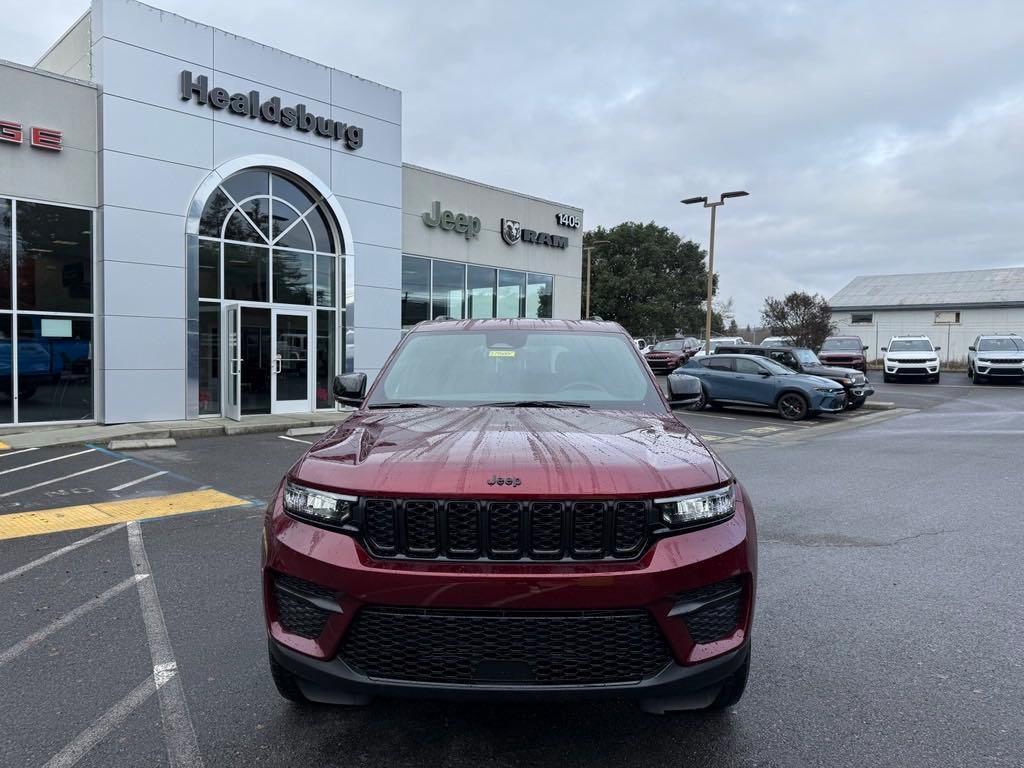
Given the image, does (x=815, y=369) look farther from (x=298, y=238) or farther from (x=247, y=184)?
(x=247, y=184)

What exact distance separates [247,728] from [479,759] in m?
0.98

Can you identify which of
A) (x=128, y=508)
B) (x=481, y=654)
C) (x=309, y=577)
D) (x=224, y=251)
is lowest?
(x=128, y=508)

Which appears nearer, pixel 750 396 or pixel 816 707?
pixel 816 707

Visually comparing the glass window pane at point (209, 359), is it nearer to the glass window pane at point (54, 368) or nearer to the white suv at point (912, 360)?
the glass window pane at point (54, 368)

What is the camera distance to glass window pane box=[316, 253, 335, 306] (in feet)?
53.1

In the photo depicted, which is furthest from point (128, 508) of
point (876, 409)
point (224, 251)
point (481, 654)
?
point (876, 409)

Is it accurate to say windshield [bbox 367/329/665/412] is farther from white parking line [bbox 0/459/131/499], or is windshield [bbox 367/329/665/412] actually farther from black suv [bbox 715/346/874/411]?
black suv [bbox 715/346/874/411]

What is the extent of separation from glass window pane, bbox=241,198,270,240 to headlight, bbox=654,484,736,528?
14.4 metres

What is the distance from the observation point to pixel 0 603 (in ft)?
13.9

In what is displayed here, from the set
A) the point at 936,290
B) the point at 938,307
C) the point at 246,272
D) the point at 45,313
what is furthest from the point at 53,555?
the point at 936,290

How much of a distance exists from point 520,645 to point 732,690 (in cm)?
99

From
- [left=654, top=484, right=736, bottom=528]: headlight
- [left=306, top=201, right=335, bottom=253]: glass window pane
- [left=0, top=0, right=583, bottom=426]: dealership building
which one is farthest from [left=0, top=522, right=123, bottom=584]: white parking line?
[left=306, top=201, right=335, bottom=253]: glass window pane

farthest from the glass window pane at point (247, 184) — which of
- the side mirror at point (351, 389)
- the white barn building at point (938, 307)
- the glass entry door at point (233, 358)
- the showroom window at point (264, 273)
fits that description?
the white barn building at point (938, 307)

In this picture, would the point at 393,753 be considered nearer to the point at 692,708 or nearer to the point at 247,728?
the point at 247,728
